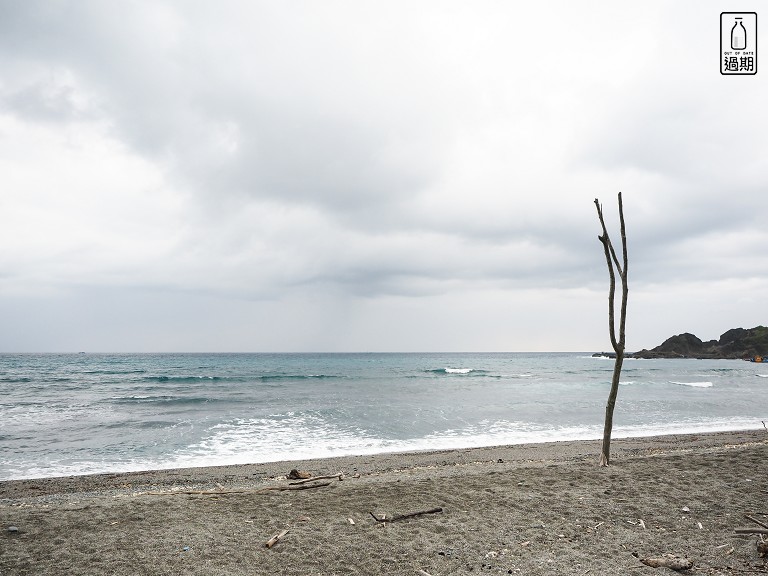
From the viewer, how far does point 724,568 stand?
449cm

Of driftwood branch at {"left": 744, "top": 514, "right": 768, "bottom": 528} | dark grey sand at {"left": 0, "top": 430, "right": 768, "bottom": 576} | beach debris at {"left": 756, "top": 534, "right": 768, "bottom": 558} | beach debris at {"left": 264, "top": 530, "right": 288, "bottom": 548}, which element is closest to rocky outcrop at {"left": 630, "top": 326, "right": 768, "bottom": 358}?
dark grey sand at {"left": 0, "top": 430, "right": 768, "bottom": 576}

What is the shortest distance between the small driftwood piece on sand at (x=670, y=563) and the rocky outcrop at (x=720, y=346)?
109239 mm

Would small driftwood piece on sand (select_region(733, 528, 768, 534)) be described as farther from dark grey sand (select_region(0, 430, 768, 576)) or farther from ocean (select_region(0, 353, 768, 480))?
ocean (select_region(0, 353, 768, 480))

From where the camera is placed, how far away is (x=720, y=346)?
330ft

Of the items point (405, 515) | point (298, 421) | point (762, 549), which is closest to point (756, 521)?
point (762, 549)

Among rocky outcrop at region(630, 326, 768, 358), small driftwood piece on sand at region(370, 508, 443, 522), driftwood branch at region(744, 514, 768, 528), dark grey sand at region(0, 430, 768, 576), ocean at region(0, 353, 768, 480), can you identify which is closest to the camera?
dark grey sand at region(0, 430, 768, 576)

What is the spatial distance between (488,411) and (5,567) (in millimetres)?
19260

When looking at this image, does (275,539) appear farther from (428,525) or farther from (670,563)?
(670,563)

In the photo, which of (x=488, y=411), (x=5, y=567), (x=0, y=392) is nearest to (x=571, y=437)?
(x=488, y=411)

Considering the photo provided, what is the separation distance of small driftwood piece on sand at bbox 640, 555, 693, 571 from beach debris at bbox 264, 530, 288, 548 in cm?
396

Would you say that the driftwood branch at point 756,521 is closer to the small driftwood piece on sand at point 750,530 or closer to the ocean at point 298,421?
the small driftwood piece on sand at point 750,530

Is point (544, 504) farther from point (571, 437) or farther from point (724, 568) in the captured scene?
point (571, 437)

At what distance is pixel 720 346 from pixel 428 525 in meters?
120

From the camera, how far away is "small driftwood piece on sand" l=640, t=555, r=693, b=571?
14.9 feet
